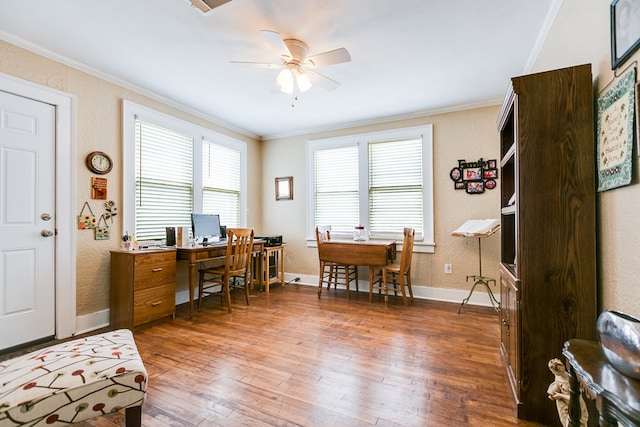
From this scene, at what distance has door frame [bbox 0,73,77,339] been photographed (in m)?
2.55

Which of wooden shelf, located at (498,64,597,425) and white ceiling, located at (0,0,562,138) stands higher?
white ceiling, located at (0,0,562,138)

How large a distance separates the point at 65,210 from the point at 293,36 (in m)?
2.49

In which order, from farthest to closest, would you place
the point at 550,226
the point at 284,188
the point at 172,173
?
the point at 284,188
the point at 172,173
the point at 550,226

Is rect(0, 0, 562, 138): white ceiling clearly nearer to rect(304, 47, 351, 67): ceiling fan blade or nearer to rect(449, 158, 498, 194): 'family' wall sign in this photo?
rect(304, 47, 351, 67): ceiling fan blade

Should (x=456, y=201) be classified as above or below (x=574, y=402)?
above

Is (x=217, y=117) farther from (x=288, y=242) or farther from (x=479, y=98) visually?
(x=479, y=98)

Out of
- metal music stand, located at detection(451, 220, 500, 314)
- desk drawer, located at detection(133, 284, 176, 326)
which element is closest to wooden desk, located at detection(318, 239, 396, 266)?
metal music stand, located at detection(451, 220, 500, 314)

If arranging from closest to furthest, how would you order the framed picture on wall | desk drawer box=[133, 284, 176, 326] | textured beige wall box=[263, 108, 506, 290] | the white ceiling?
the framed picture on wall < the white ceiling < desk drawer box=[133, 284, 176, 326] < textured beige wall box=[263, 108, 506, 290]

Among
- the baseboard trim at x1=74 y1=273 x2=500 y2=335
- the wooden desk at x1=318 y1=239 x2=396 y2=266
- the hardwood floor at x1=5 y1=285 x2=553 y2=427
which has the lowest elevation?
the hardwood floor at x1=5 y1=285 x2=553 y2=427

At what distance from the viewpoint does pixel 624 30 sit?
1.14m

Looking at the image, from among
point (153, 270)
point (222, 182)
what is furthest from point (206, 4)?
point (222, 182)

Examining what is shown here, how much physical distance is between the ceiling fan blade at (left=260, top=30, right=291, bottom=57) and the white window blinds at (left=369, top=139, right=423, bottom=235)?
7.13 ft

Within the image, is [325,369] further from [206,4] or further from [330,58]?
[206,4]

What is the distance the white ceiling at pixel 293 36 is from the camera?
1953mm
